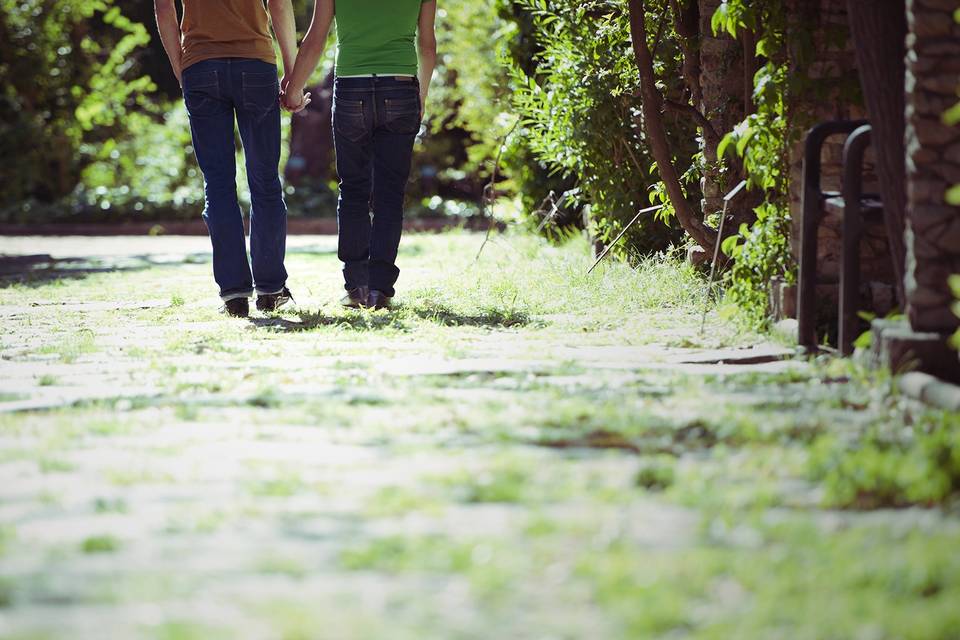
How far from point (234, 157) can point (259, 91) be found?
1.05 feet

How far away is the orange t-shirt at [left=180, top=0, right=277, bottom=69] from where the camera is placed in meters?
5.88

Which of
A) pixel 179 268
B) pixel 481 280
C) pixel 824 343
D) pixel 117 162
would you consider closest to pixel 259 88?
pixel 481 280

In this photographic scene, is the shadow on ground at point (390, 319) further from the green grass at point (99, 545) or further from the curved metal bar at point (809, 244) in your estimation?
the green grass at point (99, 545)

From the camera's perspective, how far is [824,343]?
4488 mm

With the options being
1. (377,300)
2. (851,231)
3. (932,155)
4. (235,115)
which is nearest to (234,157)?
(235,115)

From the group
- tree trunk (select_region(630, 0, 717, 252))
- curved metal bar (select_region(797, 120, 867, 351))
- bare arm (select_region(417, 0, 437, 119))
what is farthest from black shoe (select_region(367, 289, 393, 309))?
curved metal bar (select_region(797, 120, 867, 351))

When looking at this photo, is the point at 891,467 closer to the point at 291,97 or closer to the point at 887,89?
the point at 887,89

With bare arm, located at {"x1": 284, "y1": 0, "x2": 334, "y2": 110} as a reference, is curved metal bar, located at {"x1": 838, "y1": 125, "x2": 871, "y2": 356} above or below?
below

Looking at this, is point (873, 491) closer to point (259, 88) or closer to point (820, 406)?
point (820, 406)

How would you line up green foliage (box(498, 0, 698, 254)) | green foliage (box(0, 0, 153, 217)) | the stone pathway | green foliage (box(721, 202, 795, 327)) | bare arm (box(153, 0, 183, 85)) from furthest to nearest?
1. green foliage (box(0, 0, 153, 217))
2. green foliage (box(498, 0, 698, 254))
3. bare arm (box(153, 0, 183, 85))
4. green foliage (box(721, 202, 795, 327))
5. the stone pathway

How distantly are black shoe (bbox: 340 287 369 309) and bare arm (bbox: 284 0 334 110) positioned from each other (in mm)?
908

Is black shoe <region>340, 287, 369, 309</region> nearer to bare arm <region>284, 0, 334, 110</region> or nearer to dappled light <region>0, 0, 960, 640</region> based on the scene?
dappled light <region>0, 0, 960, 640</region>

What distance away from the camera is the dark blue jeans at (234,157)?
19.4 ft

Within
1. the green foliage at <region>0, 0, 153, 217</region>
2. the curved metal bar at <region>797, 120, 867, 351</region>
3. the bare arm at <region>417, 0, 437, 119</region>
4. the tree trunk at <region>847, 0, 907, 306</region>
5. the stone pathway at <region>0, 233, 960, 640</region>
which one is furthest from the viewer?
the green foliage at <region>0, 0, 153, 217</region>
